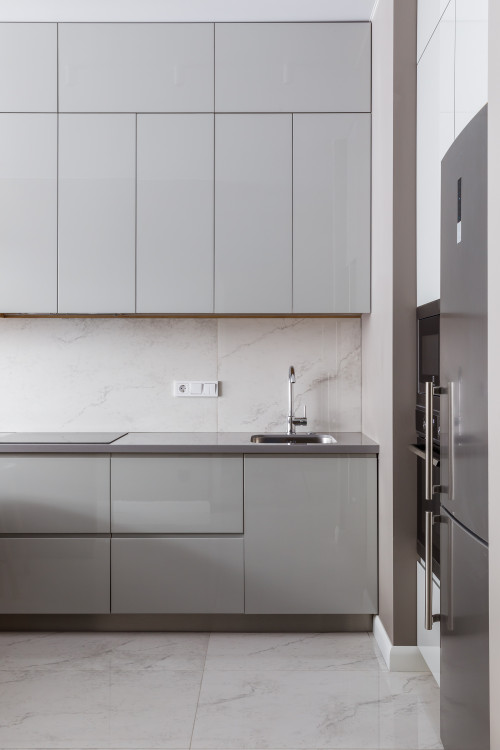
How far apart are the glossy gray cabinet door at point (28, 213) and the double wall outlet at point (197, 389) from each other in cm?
72

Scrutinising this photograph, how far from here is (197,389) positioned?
10.4 ft

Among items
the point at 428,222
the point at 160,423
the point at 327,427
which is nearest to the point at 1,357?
the point at 160,423

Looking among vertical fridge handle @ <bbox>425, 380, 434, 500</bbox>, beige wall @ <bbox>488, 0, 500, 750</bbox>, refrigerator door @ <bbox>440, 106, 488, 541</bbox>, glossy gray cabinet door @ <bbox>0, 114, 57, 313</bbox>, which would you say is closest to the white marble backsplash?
glossy gray cabinet door @ <bbox>0, 114, 57, 313</bbox>

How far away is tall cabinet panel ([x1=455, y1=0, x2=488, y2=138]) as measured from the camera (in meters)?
1.63

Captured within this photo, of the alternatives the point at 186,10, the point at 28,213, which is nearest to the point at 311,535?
the point at 28,213

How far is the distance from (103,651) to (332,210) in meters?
2.15

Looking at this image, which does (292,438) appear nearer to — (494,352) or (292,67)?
(292,67)

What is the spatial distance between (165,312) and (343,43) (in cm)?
147

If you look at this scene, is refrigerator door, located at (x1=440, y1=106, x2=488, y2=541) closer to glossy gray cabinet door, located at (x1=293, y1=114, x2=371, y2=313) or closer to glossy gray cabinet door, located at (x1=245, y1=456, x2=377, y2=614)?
glossy gray cabinet door, located at (x1=245, y1=456, x2=377, y2=614)

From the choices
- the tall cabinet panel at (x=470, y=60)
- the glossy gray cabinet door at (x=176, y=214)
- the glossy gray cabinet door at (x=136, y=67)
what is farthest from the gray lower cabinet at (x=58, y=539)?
the tall cabinet panel at (x=470, y=60)

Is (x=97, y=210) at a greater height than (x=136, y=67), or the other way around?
(x=136, y=67)

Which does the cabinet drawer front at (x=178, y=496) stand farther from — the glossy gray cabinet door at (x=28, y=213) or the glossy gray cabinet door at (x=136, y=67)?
the glossy gray cabinet door at (x=136, y=67)

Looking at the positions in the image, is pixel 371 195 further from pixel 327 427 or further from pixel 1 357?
pixel 1 357

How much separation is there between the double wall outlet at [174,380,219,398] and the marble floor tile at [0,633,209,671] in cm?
113
